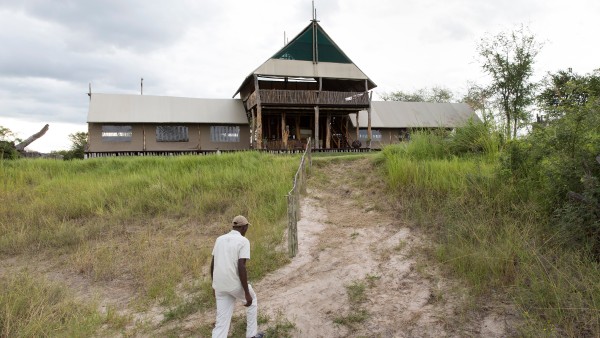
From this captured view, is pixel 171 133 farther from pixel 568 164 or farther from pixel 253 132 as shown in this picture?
pixel 568 164

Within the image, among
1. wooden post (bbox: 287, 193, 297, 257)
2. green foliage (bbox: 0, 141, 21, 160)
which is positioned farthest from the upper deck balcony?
wooden post (bbox: 287, 193, 297, 257)

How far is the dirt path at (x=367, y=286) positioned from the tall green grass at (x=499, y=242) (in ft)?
1.28

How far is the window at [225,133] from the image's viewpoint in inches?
982

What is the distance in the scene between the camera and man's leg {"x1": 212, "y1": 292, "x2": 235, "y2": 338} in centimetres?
437

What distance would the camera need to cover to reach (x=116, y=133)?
2344 cm

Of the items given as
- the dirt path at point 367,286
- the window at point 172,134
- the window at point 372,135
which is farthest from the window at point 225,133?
the dirt path at point 367,286

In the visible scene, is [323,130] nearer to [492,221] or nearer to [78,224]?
[78,224]

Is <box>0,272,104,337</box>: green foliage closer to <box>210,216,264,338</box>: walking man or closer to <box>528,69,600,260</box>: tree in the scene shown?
<box>210,216,264,338</box>: walking man

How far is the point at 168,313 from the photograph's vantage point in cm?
584

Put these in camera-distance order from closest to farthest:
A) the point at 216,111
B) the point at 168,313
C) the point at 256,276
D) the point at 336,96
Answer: the point at 168,313 < the point at 256,276 < the point at 336,96 < the point at 216,111

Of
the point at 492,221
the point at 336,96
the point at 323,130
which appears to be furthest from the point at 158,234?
the point at 323,130

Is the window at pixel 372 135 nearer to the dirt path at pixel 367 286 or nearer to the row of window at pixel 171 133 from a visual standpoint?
the row of window at pixel 171 133

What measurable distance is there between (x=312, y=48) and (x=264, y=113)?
200 inches

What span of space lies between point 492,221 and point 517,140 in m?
1.90
